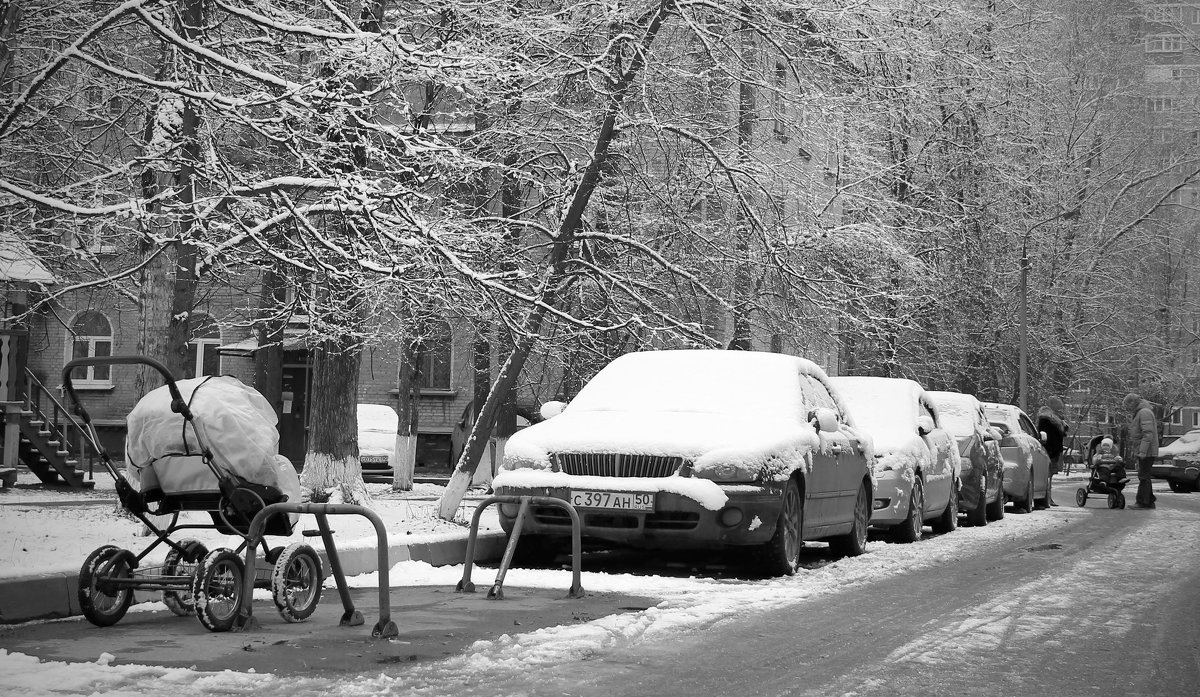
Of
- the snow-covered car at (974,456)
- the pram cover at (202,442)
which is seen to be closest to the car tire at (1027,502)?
the snow-covered car at (974,456)

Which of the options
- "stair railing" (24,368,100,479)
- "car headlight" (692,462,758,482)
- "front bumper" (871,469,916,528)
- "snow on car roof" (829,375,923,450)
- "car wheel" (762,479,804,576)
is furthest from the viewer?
"stair railing" (24,368,100,479)

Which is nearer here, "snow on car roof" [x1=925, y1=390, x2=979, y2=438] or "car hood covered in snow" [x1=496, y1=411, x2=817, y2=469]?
"car hood covered in snow" [x1=496, y1=411, x2=817, y2=469]

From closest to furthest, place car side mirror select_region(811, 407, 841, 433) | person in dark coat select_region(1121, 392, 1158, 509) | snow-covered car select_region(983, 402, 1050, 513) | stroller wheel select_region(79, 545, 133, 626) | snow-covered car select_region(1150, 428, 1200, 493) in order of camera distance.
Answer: stroller wheel select_region(79, 545, 133, 626) < car side mirror select_region(811, 407, 841, 433) < snow-covered car select_region(983, 402, 1050, 513) < person in dark coat select_region(1121, 392, 1158, 509) < snow-covered car select_region(1150, 428, 1200, 493)

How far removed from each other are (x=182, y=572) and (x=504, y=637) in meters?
1.73

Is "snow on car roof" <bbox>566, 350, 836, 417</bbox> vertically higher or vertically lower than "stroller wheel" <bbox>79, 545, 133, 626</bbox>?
higher

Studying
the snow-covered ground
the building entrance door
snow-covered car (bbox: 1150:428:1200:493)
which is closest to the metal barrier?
the snow-covered ground

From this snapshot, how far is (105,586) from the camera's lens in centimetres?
705

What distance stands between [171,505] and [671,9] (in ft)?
28.3

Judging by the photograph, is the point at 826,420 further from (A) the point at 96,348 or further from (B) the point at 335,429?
(A) the point at 96,348

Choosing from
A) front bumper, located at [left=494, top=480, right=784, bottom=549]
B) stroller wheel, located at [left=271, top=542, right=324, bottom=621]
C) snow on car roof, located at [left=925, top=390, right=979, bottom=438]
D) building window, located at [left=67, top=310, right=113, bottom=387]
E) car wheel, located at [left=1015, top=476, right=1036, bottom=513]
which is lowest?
car wheel, located at [left=1015, top=476, right=1036, bottom=513]

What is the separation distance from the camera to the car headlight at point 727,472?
32.0 feet

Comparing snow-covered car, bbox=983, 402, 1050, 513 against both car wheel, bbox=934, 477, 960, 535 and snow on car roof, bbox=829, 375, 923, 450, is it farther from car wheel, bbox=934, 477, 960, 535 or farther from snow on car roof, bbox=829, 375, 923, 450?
snow on car roof, bbox=829, 375, 923, 450

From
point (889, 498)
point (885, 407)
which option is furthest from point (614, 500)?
point (885, 407)

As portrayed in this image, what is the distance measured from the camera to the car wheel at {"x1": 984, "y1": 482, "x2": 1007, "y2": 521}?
19.0 metres
